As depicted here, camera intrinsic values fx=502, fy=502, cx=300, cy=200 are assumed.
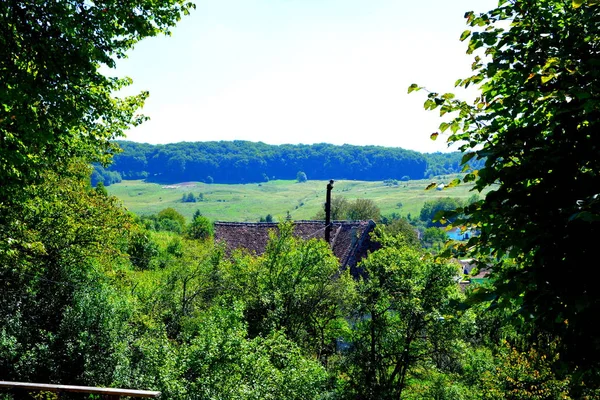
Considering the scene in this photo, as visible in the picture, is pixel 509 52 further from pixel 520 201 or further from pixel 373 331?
pixel 373 331

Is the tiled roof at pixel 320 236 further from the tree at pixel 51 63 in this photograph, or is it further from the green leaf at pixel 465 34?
the green leaf at pixel 465 34

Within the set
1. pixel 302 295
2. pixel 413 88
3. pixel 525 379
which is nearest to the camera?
pixel 413 88

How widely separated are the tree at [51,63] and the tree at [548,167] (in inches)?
217

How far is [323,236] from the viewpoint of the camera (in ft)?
104

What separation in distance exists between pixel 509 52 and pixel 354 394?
12729mm

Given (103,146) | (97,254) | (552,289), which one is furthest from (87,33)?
(97,254)

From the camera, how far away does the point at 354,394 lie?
50.0 ft

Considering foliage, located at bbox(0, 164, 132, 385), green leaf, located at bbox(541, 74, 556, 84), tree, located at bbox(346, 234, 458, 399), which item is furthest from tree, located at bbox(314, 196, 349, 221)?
green leaf, located at bbox(541, 74, 556, 84)

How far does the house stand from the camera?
28.9 meters

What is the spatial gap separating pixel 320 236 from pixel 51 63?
81.3 feet

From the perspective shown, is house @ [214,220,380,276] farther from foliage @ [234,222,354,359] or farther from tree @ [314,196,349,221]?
tree @ [314,196,349,221]

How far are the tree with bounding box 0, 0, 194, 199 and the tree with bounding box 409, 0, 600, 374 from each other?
551 centimetres

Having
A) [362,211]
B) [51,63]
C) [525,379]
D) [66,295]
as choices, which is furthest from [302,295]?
[362,211]

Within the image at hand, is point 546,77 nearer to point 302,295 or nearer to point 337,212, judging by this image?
point 302,295
